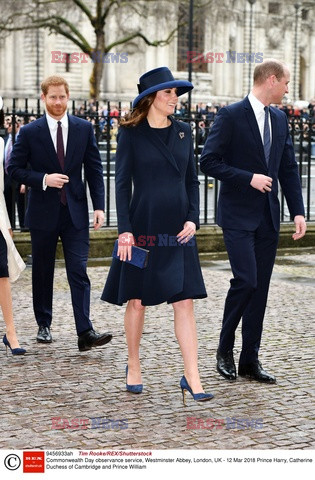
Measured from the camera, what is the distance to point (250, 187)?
585 cm

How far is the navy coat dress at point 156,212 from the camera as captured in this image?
5.34m

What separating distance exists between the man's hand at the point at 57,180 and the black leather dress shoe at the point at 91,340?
0.99 metres

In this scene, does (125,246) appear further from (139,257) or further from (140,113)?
(140,113)

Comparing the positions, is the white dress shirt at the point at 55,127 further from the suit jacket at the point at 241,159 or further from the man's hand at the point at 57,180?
the suit jacket at the point at 241,159

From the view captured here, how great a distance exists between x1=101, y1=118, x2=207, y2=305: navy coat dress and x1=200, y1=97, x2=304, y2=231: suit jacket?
0.43 meters

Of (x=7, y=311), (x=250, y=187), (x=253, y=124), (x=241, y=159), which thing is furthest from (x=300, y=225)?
(x=7, y=311)

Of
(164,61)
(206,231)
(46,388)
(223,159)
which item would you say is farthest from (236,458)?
(164,61)

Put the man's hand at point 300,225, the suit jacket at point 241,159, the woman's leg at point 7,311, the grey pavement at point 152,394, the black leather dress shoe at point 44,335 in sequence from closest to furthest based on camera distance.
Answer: the grey pavement at point 152,394 < the suit jacket at point 241,159 < the man's hand at point 300,225 < the woman's leg at point 7,311 < the black leather dress shoe at point 44,335

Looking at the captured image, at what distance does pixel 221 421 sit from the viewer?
5016 millimetres

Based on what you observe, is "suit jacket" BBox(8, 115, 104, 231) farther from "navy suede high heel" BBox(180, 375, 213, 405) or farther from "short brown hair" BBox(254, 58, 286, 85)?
"navy suede high heel" BBox(180, 375, 213, 405)

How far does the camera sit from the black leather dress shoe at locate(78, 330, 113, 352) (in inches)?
259

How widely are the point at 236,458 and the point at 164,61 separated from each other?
2650 inches

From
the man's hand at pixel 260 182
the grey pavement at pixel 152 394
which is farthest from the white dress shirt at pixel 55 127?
the man's hand at pixel 260 182

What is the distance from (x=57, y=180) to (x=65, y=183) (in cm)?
15
